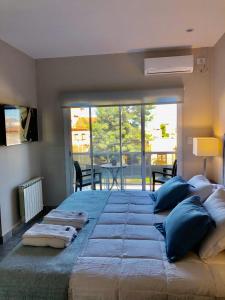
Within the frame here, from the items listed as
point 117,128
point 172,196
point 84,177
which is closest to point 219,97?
point 117,128

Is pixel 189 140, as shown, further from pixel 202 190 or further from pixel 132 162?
pixel 202 190

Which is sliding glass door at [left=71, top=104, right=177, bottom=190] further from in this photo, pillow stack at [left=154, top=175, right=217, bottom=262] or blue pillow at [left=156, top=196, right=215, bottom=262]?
blue pillow at [left=156, top=196, right=215, bottom=262]

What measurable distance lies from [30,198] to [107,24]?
107 inches

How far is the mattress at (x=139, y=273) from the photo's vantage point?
4.63ft

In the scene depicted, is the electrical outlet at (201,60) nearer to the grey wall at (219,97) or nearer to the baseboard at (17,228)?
the grey wall at (219,97)

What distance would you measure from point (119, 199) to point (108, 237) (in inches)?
38.6

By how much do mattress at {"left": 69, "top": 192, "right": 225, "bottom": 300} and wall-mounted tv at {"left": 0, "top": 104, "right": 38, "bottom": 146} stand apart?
6.63ft

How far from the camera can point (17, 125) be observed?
11.7 ft

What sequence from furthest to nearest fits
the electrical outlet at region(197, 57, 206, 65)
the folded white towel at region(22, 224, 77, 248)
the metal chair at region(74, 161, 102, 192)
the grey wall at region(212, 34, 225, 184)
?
the metal chair at region(74, 161, 102, 192)
the electrical outlet at region(197, 57, 206, 65)
the grey wall at region(212, 34, 225, 184)
the folded white towel at region(22, 224, 77, 248)

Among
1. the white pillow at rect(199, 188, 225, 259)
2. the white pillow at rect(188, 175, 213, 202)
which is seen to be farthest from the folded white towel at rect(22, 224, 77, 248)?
the white pillow at rect(188, 175, 213, 202)

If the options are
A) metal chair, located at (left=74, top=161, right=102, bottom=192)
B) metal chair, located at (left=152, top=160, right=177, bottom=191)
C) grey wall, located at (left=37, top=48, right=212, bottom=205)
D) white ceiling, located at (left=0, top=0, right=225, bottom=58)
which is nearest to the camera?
white ceiling, located at (left=0, top=0, right=225, bottom=58)

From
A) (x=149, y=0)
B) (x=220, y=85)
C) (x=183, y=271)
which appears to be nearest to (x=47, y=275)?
(x=183, y=271)

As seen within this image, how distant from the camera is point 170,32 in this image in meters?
3.14

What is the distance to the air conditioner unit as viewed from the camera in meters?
3.63
